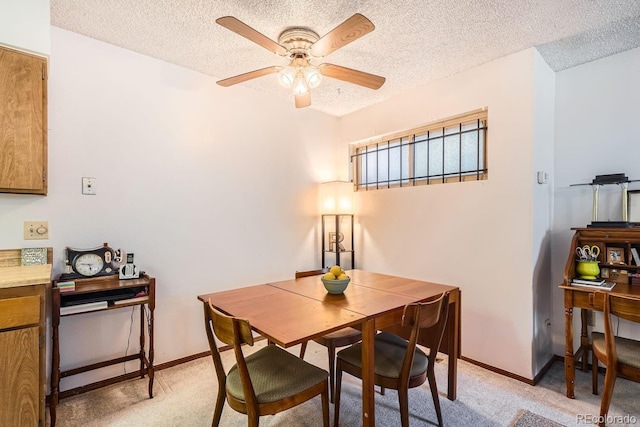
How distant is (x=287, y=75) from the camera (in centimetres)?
197

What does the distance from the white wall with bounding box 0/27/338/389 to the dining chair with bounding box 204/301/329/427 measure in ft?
4.03

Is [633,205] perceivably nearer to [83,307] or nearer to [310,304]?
[310,304]

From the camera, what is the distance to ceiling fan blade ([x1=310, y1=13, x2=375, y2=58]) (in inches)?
58.5

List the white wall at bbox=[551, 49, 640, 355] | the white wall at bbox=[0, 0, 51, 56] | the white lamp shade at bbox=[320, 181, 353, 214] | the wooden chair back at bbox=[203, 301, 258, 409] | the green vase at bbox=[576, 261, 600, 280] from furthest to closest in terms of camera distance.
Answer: the white lamp shade at bbox=[320, 181, 353, 214] → the white wall at bbox=[551, 49, 640, 355] → the green vase at bbox=[576, 261, 600, 280] → the white wall at bbox=[0, 0, 51, 56] → the wooden chair back at bbox=[203, 301, 258, 409]

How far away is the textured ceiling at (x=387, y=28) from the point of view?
1.86 meters

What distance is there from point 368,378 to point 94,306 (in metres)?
1.67

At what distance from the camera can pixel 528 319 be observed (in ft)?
7.64

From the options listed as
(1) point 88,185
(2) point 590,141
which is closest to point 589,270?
(2) point 590,141

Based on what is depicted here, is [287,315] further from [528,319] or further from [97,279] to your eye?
[528,319]

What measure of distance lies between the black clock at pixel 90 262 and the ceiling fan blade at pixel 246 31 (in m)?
1.69

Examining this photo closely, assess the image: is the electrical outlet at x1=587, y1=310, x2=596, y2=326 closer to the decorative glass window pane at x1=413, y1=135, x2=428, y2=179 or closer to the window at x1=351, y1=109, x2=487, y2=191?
the window at x1=351, y1=109, x2=487, y2=191

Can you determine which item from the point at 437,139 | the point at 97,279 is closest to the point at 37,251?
the point at 97,279

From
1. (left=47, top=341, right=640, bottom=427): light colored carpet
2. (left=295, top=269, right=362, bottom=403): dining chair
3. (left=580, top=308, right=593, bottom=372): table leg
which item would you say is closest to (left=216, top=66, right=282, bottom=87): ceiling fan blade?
(left=295, top=269, right=362, bottom=403): dining chair

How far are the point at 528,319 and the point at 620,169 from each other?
1328 millimetres
